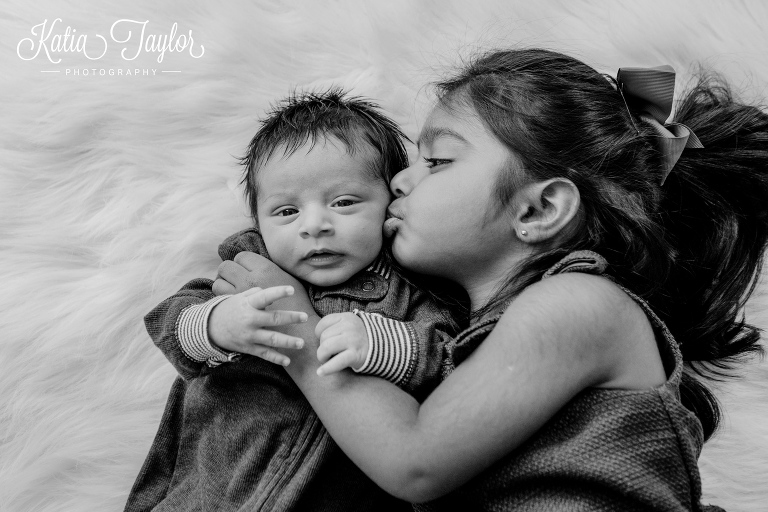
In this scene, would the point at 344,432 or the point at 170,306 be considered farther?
the point at 170,306

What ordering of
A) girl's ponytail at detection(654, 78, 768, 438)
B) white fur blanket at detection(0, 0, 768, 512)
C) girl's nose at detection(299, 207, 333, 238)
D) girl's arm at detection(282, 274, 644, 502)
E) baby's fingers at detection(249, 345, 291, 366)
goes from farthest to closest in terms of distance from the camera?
white fur blanket at detection(0, 0, 768, 512) → girl's ponytail at detection(654, 78, 768, 438) → girl's nose at detection(299, 207, 333, 238) → baby's fingers at detection(249, 345, 291, 366) → girl's arm at detection(282, 274, 644, 502)

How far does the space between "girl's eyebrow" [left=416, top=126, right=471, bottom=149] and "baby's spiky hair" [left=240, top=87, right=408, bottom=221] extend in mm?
65

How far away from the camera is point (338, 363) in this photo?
39.9 inches

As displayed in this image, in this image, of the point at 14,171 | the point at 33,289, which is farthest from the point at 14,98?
the point at 33,289

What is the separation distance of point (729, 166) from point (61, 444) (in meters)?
1.38

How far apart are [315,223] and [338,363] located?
0.89 feet

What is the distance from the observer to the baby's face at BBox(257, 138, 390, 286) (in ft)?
3.96

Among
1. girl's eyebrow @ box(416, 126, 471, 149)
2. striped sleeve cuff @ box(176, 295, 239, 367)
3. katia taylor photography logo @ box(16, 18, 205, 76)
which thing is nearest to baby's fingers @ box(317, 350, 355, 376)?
striped sleeve cuff @ box(176, 295, 239, 367)

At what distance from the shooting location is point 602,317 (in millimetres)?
1010

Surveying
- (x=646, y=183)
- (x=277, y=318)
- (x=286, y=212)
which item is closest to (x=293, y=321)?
(x=277, y=318)

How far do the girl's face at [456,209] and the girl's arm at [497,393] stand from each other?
7.0 inches

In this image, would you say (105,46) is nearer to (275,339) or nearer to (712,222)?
(275,339)

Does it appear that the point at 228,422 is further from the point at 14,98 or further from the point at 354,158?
the point at 14,98

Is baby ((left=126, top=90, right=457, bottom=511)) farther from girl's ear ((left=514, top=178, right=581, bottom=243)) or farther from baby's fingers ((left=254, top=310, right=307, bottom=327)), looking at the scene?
girl's ear ((left=514, top=178, right=581, bottom=243))
